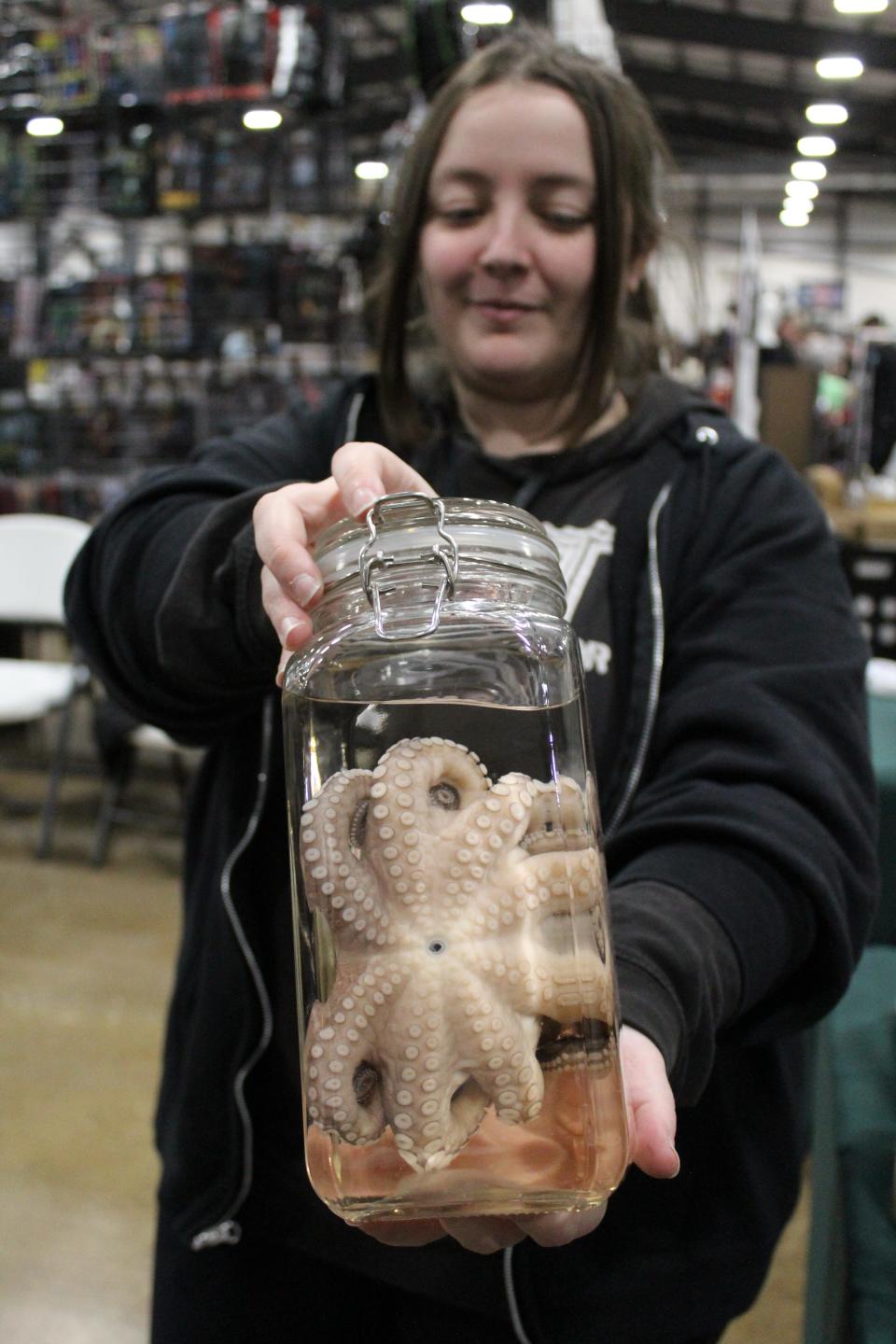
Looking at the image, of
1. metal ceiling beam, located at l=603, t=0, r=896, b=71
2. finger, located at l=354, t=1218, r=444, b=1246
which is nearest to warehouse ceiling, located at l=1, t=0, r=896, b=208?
metal ceiling beam, located at l=603, t=0, r=896, b=71

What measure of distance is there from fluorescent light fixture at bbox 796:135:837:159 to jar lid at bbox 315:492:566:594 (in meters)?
3.44

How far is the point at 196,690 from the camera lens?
0.76 m

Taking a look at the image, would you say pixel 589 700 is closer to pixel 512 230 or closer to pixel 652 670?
pixel 652 670

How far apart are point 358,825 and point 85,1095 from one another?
1.98 metres

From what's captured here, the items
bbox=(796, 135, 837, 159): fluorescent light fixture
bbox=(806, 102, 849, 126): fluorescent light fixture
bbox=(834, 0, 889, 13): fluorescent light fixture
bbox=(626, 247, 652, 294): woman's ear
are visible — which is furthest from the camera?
bbox=(796, 135, 837, 159): fluorescent light fixture

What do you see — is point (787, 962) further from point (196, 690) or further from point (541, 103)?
point (541, 103)

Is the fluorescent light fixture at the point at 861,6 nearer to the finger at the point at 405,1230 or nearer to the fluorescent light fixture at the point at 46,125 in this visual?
the fluorescent light fixture at the point at 46,125

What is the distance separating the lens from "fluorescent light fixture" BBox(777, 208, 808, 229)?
16.4ft

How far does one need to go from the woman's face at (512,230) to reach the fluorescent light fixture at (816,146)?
3.06 meters

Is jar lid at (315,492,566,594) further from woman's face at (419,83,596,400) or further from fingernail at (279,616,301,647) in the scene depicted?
woman's face at (419,83,596,400)

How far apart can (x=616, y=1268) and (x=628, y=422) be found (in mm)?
563

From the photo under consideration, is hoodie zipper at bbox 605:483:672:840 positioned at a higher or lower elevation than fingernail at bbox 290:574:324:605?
lower

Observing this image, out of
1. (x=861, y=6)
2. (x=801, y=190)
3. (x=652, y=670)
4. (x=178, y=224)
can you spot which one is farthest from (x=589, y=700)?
(x=801, y=190)

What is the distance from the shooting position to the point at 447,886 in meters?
0.45
